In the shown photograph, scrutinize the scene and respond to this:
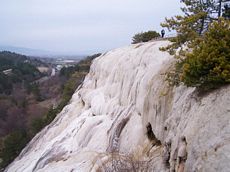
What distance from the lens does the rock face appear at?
7.77 metres

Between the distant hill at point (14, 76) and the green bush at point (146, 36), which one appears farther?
the distant hill at point (14, 76)

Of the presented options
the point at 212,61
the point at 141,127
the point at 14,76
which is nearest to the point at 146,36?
the point at 141,127

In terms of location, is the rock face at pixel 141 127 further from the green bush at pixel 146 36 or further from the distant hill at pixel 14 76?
the distant hill at pixel 14 76

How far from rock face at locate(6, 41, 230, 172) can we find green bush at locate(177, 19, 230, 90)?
1.04ft

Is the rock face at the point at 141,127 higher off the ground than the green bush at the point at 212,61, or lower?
lower

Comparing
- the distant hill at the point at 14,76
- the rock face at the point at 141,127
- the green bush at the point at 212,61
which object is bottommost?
the distant hill at the point at 14,76

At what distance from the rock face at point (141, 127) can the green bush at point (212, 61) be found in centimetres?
32

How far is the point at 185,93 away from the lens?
10516mm

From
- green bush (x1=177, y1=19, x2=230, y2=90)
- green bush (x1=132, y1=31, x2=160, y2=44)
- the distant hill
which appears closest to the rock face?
green bush (x1=177, y1=19, x2=230, y2=90)

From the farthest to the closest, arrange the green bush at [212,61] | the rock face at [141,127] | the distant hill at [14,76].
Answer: the distant hill at [14,76]
the green bush at [212,61]
the rock face at [141,127]

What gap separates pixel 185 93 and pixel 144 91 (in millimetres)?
5825

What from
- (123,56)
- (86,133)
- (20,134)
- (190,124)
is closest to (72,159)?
(86,133)

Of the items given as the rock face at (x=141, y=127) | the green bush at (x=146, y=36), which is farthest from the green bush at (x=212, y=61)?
the green bush at (x=146, y=36)

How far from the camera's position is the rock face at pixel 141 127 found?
7.77 m
